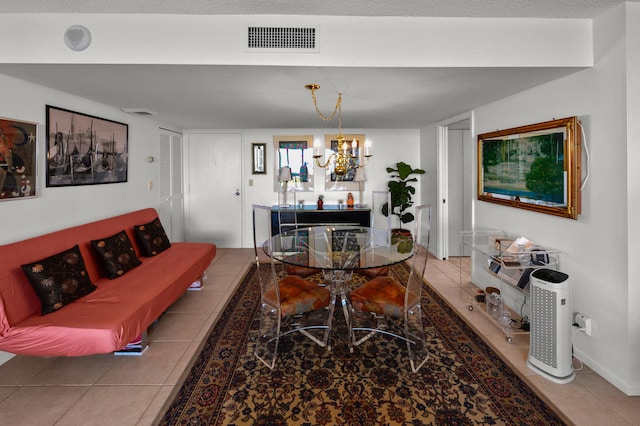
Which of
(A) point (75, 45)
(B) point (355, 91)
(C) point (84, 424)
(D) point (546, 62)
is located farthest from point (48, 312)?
(D) point (546, 62)

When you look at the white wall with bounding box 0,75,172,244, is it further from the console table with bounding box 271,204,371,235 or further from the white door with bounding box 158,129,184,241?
the console table with bounding box 271,204,371,235

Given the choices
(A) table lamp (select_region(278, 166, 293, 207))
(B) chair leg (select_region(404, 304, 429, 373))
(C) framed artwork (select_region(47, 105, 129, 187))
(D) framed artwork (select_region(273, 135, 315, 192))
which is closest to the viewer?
(B) chair leg (select_region(404, 304, 429, 373))

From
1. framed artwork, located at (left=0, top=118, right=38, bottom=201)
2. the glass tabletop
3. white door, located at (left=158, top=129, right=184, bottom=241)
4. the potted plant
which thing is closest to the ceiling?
framed artwork, located at (left=0, top=118, right=38, bottom=201)

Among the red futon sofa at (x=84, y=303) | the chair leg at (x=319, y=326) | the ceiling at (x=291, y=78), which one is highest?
the ceiling at (x=291, y=78)

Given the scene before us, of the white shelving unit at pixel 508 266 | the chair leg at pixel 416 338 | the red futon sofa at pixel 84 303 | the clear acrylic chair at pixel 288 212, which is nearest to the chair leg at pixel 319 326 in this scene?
the chair leg at pixel 416 338

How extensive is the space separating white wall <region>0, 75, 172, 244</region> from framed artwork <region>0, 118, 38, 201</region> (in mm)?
50

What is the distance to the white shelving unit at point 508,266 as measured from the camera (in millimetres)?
2646

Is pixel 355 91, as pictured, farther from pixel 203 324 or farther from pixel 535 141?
pixel 203 324

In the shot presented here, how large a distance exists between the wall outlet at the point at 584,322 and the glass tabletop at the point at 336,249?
1245 millimetres

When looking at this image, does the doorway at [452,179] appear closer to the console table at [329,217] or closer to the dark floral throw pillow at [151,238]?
the console table at [329,217]

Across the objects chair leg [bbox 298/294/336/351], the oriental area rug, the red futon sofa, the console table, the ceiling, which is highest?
the ceiling

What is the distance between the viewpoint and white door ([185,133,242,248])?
5875 mm

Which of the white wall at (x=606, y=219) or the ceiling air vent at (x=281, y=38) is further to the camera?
the ceiling air vent at (x=281, y=38)

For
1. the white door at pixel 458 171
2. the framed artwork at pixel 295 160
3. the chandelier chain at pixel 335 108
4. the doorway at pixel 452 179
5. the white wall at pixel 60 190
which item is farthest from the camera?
the framed artwork at pixel 295 160
